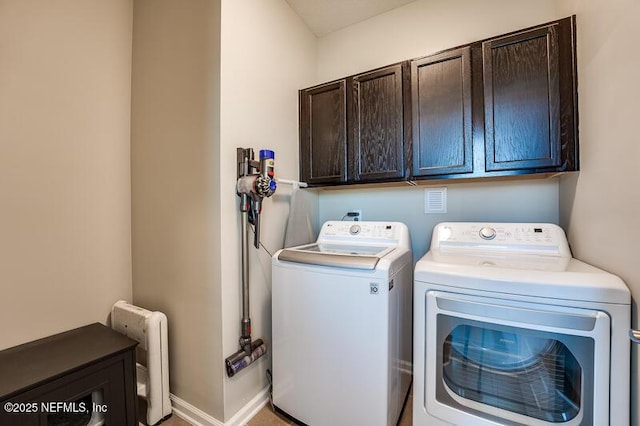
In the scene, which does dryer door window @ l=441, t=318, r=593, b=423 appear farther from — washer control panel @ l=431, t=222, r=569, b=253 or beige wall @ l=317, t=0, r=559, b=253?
beige wall @ l=317, t=0, r=559, b=253

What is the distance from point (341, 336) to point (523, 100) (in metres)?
1.50

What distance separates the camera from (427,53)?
182 centimetres

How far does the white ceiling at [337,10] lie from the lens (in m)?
1.86

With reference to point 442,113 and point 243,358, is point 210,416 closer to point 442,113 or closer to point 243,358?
point 243,358

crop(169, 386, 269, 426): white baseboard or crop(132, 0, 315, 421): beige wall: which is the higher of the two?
crop(132, 0, 315, 421): beige wall

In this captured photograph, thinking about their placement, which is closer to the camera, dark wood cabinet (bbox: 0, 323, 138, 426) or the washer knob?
dark wood cabinet (bbox: 0, 323, 138, 426)

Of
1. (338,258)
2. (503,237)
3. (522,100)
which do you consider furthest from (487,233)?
(338,258)

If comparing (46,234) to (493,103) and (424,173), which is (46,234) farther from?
(493,103)

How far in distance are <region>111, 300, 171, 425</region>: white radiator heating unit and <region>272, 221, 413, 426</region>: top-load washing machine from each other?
24.5 inches

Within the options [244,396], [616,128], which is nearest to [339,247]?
[244,396]

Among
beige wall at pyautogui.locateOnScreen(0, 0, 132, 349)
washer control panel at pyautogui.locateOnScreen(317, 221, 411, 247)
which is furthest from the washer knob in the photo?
beige wall at pyautogui.locateOnScreen(0, 0, 132, 349)

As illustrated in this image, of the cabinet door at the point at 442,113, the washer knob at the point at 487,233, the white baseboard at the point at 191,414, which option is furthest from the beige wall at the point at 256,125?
the washer knob at the point at 487,233

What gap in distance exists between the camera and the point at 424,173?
1.55m

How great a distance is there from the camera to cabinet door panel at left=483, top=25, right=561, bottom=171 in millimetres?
1245
